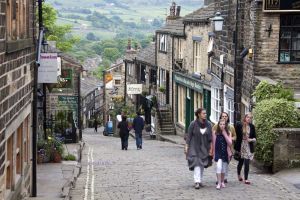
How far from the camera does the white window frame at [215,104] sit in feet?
96.8

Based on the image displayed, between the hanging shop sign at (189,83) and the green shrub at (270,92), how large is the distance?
14.5 metres

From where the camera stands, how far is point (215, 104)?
30.3m

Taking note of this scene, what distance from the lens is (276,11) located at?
20859 millimetres

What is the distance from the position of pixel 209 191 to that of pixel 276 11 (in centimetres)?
827

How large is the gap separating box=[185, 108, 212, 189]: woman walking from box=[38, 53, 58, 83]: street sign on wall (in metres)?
3.47

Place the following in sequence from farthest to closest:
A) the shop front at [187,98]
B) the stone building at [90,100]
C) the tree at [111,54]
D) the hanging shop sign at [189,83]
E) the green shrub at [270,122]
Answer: the tree at [111,54] → the stone building at [90,100] → the hanging shop sign at [189,83] → the shop front at [187,98] → the green shrub at [270,122]

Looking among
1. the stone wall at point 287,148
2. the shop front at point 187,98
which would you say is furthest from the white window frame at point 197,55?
the stone wall at point 287,148

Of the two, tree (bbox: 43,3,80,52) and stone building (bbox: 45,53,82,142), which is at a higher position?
tree (bbox: 43,3,80,52)

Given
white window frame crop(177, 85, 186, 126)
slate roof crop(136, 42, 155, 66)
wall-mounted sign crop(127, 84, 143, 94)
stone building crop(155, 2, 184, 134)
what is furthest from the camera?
wall-mounted sign crop(127, 84, 143, 94)

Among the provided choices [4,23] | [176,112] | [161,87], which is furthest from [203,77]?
[4,23]

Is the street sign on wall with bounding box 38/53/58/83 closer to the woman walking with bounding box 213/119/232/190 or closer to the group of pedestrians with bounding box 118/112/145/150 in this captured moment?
the woman walking with bounding box 213/119/232/190

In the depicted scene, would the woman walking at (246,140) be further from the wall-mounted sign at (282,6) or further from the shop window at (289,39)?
the shop window at (289,39)

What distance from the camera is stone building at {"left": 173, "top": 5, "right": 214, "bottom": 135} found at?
33.4 metres

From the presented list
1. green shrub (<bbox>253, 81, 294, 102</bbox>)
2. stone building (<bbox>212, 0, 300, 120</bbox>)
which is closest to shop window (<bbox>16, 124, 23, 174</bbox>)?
green shrub (<bbox>253, 81, 294, 102</bbox>)
